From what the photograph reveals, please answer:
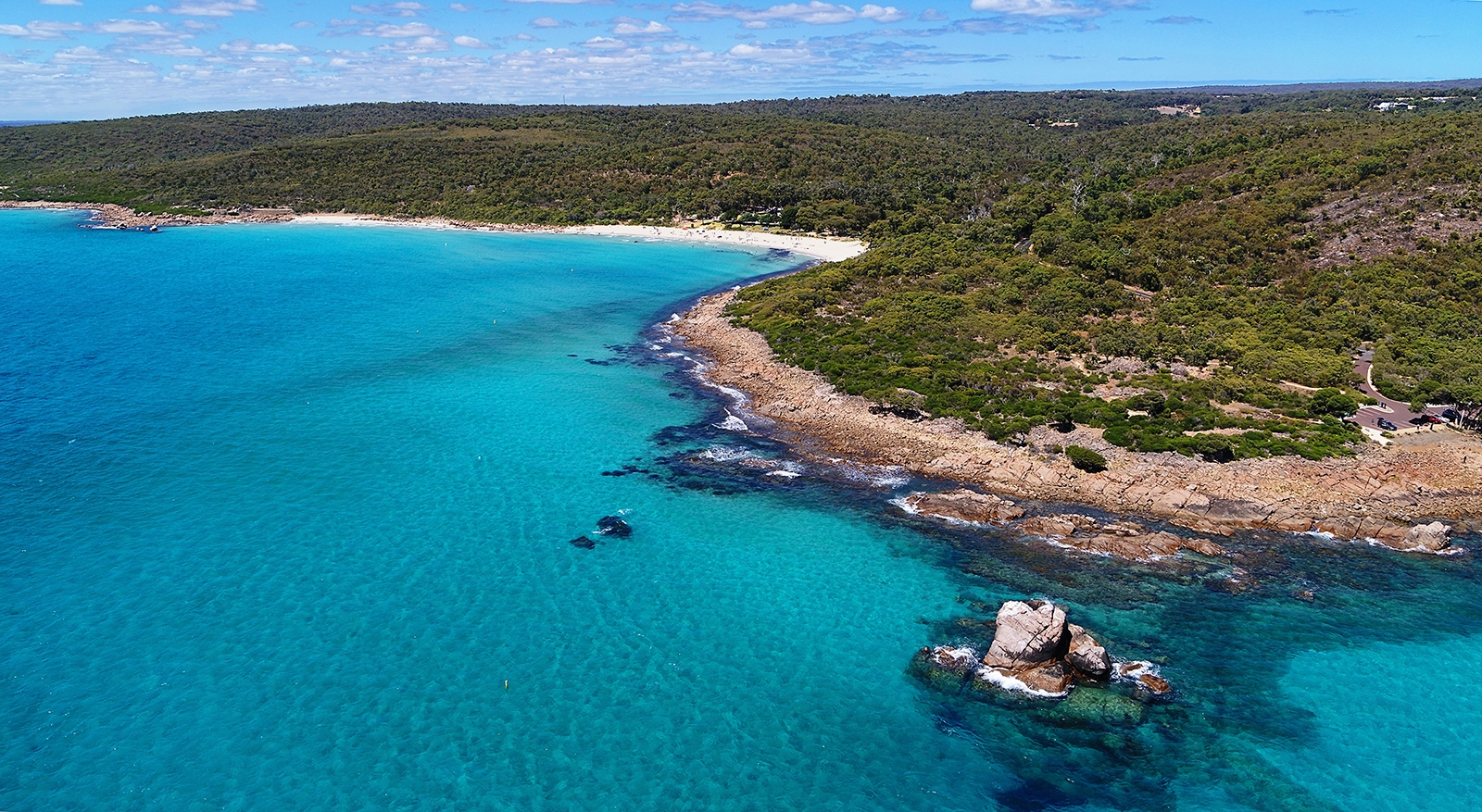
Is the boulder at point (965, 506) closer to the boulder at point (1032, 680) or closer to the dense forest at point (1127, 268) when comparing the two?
the dense forest at point (1127, 268)

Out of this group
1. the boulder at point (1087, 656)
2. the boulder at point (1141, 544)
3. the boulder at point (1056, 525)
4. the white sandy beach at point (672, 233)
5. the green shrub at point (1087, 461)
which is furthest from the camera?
the white sandy beach at point (672, 233)

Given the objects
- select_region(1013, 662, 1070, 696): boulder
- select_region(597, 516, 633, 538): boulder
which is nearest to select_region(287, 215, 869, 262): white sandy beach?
select_region(597, 516, 633, 538): boulder

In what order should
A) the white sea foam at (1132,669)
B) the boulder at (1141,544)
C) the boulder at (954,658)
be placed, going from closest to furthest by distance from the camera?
the white sea foam at (1132,669) < the boulder at (954,658) < the boulder at (1141,544)

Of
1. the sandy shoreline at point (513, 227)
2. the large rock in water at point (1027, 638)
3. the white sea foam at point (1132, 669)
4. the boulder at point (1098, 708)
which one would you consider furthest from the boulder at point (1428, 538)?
the sandy shoreline at point (513, 227)

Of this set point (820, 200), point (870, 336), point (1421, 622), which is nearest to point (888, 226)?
point (820, 200)

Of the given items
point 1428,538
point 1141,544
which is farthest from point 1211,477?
point 1428,538

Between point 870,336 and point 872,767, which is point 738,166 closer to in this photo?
point 870,336
